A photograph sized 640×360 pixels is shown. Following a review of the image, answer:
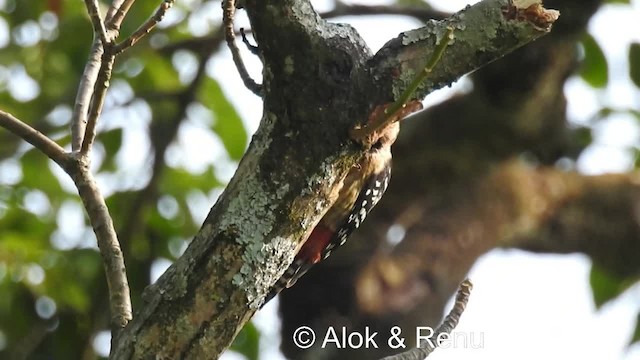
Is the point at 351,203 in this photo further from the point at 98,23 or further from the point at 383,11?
the point at 383,11

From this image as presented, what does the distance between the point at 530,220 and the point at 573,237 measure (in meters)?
0.22

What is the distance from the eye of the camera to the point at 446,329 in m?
1.74

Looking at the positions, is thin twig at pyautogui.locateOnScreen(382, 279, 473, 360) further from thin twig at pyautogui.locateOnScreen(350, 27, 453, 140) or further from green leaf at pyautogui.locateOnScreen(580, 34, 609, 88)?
green leaf at pyautogui.locateOnScreen(580, 34, 609, 88)

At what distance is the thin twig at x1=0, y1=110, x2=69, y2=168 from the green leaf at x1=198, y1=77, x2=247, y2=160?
6.32 ft

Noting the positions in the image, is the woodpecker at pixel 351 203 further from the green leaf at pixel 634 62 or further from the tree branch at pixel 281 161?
the green leaf at pixel 634 62

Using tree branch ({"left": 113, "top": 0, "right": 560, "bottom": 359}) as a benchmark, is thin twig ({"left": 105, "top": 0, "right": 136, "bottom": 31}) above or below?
above

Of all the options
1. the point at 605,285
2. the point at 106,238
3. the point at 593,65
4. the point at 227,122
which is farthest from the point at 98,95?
the point at 605,285

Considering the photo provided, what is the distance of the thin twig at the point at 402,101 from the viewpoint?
4.29 feet

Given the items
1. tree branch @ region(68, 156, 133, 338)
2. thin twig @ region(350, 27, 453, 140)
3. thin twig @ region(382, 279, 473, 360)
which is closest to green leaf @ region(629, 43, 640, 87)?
thin twig @ region(382, 279, 473, 360)

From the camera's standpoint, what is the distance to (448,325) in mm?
1747

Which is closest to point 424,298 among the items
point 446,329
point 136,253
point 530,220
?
point 530,220

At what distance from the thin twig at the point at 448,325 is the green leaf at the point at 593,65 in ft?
7.30

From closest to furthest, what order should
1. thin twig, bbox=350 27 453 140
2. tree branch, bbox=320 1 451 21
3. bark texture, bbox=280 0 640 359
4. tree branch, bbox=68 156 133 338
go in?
thin twig, bbox=350 27 453 140 < tree branch, bbox=68 156 133 338 < tree branch, bbox=320 1 451 21 < bark texture, bbox=280 0 640 359

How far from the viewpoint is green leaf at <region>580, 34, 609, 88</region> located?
3746mm
